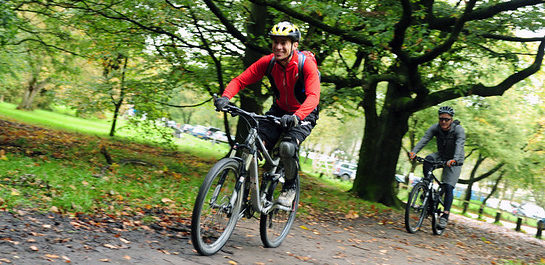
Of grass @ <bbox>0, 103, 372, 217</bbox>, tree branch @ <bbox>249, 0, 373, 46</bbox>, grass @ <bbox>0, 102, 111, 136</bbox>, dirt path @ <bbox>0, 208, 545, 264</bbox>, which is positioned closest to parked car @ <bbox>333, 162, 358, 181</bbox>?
grass @ <bbox>0, 102, 111, 136</bbox>

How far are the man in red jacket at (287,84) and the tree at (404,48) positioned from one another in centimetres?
420

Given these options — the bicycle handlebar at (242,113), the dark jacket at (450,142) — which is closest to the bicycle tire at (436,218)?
the dark jacket at (450,142)

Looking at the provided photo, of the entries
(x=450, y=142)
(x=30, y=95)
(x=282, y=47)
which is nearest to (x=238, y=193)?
(x=282, y=47)

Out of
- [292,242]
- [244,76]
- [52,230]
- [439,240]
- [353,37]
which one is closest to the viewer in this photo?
[52,230]

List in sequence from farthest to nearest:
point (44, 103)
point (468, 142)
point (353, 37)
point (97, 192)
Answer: point (44, 103), point (468, 142), point (353, 37), point (97, 192)

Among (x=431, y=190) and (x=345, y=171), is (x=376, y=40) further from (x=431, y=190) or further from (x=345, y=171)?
(x=345, y=171)

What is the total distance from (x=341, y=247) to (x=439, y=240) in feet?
10.4

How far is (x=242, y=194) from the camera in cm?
459

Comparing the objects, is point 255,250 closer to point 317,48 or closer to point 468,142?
point 317,48

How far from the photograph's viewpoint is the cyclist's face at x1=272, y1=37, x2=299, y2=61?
15.0 ft

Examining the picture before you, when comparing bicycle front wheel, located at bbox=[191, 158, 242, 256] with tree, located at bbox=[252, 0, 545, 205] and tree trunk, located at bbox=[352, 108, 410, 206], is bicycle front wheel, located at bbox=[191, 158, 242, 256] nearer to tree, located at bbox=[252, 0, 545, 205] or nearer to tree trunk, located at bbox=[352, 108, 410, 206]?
tree, located at bbox=[252, 0, 545, 205]

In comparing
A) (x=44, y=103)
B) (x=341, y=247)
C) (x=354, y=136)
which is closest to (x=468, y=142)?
(x=341, y=247)

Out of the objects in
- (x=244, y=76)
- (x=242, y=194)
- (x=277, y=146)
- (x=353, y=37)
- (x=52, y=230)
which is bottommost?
(x=52, y=230)

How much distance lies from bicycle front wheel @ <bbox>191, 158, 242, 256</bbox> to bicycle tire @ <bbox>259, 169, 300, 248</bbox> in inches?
20.1
